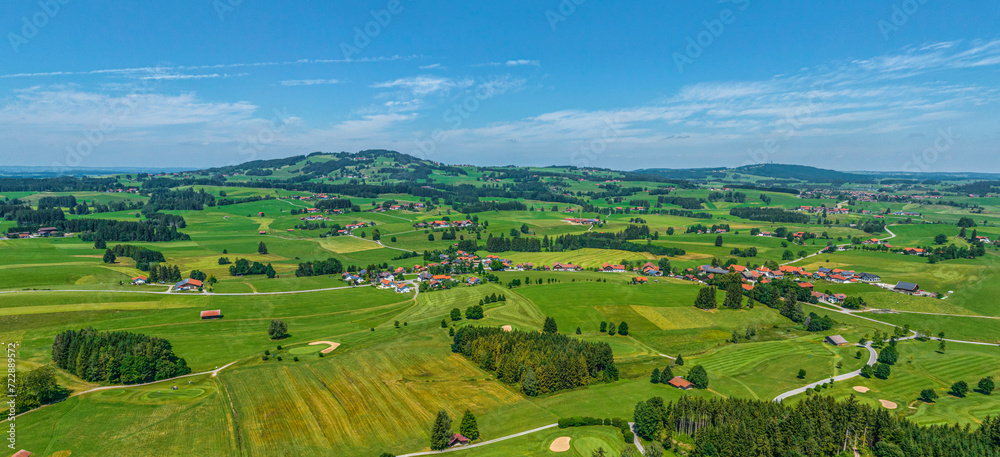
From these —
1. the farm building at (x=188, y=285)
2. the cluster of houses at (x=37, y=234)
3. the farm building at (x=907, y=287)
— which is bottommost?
the farm building at (x=907, y=287)

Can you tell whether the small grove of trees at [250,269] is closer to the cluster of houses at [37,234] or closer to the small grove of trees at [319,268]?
the small grove of trees at [319,268]

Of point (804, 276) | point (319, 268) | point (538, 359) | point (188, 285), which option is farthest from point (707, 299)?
point (188, 285)

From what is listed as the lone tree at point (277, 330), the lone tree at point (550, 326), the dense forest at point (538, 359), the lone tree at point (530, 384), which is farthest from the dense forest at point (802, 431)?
the lone tree at point (277, 330)

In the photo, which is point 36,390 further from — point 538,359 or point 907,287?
point 907,287

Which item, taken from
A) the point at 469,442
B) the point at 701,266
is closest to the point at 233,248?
the point at 469,442

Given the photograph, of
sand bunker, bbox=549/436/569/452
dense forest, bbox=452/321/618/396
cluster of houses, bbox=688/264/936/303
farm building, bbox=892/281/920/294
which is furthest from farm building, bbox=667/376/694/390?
farm building, bbox=892/281/920/294

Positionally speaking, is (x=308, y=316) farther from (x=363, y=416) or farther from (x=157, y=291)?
(x=363, y=416)
